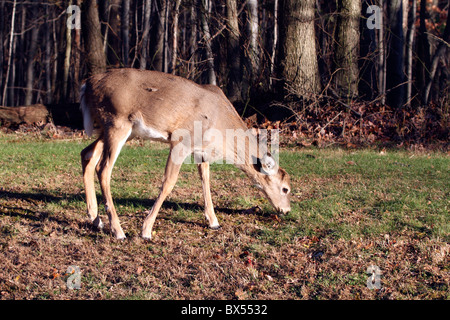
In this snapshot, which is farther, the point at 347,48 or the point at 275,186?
the point at 347,48

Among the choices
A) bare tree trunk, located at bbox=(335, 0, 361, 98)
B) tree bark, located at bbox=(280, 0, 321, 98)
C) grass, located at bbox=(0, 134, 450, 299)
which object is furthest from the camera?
bare tree trunk, located at bbox=(335, 0, 361, 98)

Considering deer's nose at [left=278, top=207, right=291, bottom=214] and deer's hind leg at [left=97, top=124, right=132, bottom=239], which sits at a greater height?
deer's hind leg at [left=97, top=124, right=132, bottom=239]

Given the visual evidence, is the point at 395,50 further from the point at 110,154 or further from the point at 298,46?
the point at 110,154

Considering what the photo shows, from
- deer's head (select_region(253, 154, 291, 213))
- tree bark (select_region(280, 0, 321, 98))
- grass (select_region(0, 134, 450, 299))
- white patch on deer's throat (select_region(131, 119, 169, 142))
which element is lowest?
grass (select_region(0, 134, 450, 299))

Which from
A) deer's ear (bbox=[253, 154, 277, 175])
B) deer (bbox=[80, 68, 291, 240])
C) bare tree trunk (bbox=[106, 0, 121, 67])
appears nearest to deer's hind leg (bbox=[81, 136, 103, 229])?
deer (bbox=[80, 68, 291, 240])

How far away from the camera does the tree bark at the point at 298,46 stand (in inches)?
523

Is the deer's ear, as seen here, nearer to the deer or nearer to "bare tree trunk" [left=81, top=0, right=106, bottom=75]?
the deer

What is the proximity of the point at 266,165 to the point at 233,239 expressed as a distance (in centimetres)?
107

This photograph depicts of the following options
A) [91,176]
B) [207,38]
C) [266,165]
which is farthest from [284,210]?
[207,38]

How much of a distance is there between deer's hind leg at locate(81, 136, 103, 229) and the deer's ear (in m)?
1.87

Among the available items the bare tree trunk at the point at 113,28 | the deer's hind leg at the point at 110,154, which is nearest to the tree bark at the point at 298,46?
the deer's hind leg at the point at 110,154

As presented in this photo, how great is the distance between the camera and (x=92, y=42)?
51.1 feet

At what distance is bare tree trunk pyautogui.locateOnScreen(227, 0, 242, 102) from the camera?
1415 cm

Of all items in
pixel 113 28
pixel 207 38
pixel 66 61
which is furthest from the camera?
pixel 113 28
